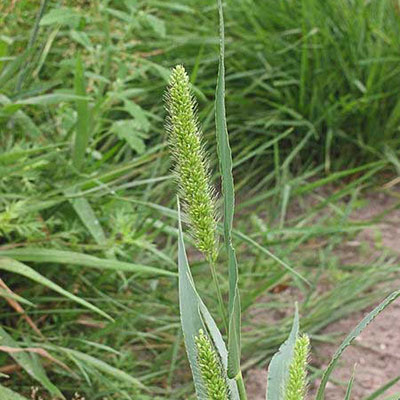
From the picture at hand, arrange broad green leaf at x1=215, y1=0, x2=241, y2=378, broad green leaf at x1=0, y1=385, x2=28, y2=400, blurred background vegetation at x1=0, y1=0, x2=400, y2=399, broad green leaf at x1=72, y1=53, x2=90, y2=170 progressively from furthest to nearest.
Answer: broad green leaf at x1=72, y1=53, x2=90, y2=170
blurred background vegetation at x1=0, y1=0, x2=400, y2=399
broad green leaf at x1=0, y1=385, x2=28, y2=400
broad green leaf at x1=215, y1=0, x2=241, y2=378

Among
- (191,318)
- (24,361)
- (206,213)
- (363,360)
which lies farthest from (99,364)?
(206,213)

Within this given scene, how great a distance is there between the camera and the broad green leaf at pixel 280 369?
1.61 m

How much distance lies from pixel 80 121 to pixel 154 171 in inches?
19.2

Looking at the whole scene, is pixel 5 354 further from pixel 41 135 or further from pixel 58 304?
pixel 41 135

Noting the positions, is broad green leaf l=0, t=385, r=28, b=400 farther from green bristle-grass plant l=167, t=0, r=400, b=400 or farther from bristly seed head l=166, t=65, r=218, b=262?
bristly seed head l=166, t=65, r=218, b=262

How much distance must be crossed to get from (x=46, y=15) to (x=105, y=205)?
52 cm

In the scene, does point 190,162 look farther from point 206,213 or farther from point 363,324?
point 363,324

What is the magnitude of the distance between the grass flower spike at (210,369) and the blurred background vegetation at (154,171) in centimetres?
79

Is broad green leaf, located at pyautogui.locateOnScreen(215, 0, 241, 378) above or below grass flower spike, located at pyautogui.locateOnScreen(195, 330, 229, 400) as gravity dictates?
above

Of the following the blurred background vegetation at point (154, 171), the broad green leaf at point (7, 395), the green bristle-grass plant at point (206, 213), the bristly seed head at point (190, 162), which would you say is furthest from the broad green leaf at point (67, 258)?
the bristly seed head at point (190, 162)

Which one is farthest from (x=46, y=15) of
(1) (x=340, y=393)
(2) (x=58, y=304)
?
(1) (x=340, y=393)

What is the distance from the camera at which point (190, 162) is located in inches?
54.2

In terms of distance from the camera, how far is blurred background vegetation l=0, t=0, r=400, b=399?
8.09 feet

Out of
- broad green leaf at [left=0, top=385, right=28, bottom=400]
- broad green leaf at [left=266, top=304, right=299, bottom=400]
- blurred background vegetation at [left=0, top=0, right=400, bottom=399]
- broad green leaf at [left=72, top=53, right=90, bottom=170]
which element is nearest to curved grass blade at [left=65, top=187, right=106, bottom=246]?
blurred background vegetation at [left=0, top=0, right=400, bottom=399]
